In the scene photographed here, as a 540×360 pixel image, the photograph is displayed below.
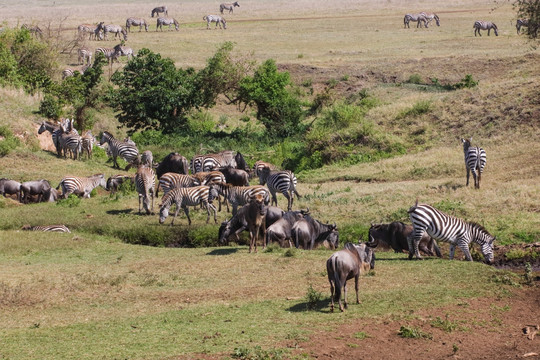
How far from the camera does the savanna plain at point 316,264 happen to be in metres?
14.2

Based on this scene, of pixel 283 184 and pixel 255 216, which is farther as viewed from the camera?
pixel 283 184

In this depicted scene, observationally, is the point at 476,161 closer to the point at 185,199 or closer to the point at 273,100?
the point at 185,199

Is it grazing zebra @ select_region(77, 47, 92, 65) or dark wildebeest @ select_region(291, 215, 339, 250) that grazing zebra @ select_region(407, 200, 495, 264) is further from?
grazing zebra @ select_region(77, 47, 92, 65)

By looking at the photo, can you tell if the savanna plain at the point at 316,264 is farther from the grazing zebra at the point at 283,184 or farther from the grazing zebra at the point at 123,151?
the grazing zebra at the point at 283,184

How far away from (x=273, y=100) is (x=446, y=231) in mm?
24231

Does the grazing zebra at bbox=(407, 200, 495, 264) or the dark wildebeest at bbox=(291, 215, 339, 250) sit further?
the dark wildebeest at bbox=(291, 215, 339, 250)

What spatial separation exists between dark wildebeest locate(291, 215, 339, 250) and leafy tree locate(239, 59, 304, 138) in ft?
68.2

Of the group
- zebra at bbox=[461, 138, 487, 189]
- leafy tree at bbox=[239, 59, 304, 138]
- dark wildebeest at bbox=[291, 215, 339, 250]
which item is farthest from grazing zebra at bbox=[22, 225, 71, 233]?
leafy tree at bbox=[239, 59, 304, 138]

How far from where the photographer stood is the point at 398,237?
71.3 feet

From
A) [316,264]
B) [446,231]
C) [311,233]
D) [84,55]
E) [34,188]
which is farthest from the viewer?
[84,55]

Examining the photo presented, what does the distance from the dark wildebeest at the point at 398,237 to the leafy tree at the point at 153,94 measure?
22563 millimetres

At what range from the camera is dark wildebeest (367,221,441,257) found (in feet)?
70.3

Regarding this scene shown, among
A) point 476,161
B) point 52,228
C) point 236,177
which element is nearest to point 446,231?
point 476,161

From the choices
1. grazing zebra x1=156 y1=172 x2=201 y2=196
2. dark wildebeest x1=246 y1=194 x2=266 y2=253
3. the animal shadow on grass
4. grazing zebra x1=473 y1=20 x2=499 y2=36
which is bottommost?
the animal shadow on grass
